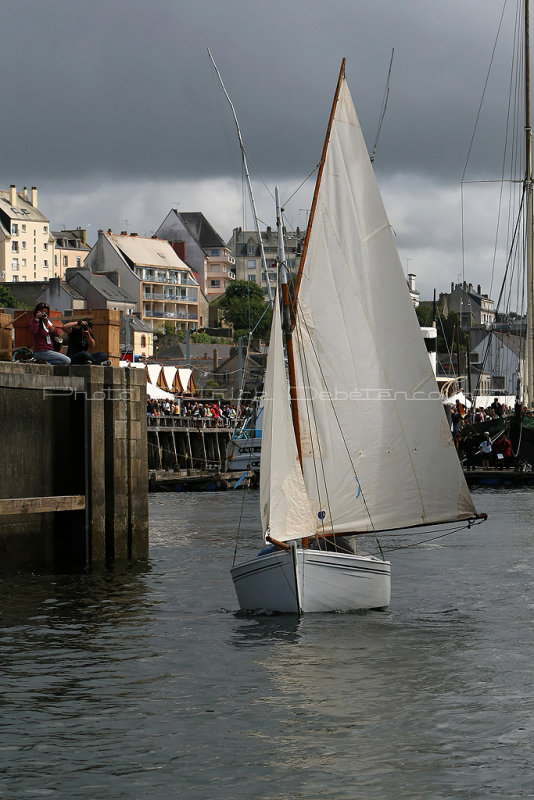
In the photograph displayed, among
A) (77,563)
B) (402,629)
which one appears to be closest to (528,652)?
(402,629)

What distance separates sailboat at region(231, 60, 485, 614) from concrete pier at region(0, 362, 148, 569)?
6258 millimetres

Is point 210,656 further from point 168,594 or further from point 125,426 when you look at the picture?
point 125,426

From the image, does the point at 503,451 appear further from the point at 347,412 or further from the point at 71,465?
the point at 347,412

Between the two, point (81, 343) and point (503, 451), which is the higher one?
point (81, 343)

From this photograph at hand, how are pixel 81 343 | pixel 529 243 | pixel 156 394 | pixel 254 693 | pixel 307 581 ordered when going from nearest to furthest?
pixel 254 693 < pixel 307 581 < pixel 81 343 < pixel 529 243 < pixel 156 394

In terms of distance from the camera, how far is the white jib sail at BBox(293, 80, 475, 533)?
27.0 metres

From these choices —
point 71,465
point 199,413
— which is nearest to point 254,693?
point 71,465

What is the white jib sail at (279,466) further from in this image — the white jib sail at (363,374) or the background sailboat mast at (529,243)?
the background sailboat mast at (529,243)

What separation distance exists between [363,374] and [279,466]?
3194 millimetres

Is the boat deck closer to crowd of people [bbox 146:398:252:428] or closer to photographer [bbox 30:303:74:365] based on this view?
crowd of people [bbox 146:398:252:428]

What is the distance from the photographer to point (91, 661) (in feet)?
72.4

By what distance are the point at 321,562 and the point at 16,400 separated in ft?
28.4

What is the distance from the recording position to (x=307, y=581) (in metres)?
25.6

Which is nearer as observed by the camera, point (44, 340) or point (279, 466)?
point (279, 466)
